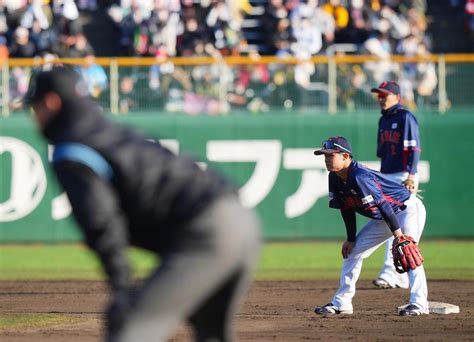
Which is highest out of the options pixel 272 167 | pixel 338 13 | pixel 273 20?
pixel 338 13

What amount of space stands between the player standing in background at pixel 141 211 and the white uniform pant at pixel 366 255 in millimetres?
5315

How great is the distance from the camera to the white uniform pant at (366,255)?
10203 millimetres

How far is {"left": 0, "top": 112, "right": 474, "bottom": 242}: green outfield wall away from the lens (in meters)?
19.6

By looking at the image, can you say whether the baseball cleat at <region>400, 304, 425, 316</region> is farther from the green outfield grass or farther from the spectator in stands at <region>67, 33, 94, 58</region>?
the spectator in stands at <region>67, 33, 94, 58</region>

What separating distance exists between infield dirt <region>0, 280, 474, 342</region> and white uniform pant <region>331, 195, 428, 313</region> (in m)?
0.20

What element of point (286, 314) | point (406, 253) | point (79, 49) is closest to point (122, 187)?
point (406, 253)

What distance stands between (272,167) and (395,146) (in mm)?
6743

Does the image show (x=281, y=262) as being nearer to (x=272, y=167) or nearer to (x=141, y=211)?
(x=272, y=167)

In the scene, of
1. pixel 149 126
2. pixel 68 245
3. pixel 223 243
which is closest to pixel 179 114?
pixel 149 126

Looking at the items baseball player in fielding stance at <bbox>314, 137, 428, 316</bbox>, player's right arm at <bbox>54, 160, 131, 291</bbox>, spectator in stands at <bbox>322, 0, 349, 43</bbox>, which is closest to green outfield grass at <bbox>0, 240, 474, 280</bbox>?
baseball player in fielding stance at <bbox>314, 137, 428, 316</bbox>

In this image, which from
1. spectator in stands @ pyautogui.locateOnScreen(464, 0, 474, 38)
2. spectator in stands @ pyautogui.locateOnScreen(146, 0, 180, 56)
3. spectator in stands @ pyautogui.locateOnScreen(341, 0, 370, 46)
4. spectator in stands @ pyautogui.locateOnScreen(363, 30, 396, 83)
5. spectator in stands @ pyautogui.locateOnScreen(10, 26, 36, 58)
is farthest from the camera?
spectator in stands @ pyautogui.locateOnScreen(464, 0, 474, 38)

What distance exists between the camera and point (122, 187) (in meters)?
4.91

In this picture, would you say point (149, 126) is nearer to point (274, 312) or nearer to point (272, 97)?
point (272, 97)

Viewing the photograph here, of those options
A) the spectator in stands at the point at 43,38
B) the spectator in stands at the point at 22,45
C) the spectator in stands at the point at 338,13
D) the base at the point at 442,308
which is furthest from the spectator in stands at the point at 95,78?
the base at the point at 442,308
